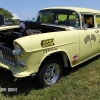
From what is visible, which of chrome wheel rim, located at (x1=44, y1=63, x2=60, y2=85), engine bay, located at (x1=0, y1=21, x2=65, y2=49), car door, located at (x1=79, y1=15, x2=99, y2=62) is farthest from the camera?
car door, located at (x1=79, y1=15, x2=99, y2=62)

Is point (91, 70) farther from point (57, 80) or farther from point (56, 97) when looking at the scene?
point (56, 97)

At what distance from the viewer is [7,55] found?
10.9 ft

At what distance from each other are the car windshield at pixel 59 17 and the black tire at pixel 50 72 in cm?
122

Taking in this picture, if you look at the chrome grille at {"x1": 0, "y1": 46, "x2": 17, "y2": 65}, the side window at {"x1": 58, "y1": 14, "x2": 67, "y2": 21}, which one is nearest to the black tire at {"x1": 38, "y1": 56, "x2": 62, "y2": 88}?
the chrome grille at {"x1": 0, "y1": 46, "x2": 17, "y2": 65}

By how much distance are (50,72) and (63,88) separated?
0.43 metres

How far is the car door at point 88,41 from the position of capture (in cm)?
397

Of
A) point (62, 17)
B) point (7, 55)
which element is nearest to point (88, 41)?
point (62, 17)

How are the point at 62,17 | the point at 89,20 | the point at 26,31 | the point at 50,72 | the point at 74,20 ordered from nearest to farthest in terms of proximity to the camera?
1. the point at 50,72
2. the point at 26,31
3. the point at 74,20
4. the point at 62,17
5. the point at 89,20

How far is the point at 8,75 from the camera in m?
3.98

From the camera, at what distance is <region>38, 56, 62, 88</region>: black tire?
3188 millimetres

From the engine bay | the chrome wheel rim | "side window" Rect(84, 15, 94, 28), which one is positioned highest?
"side window" Rect(84, 15, 94, 28)

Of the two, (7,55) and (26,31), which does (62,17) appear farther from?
(7,55)

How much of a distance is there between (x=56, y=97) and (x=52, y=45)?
1001 mm

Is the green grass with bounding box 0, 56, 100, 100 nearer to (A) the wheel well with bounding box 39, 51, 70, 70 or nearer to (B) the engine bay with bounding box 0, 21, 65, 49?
(A) the wheel well with bounding box 39, 51, 70, 70
